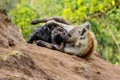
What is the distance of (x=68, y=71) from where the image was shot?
8758mm

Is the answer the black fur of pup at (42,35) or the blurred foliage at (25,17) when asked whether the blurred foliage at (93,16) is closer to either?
the blurred foliage at (25,17)

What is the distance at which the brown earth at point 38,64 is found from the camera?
23.7ft

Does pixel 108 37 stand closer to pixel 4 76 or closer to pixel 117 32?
pixel 117 32

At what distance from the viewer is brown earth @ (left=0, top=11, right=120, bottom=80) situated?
7.23 m

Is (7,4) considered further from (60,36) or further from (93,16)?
(93,16)

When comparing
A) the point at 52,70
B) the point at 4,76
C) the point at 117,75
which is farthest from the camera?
the point at 117,75

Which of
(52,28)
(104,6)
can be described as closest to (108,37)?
(104,6)

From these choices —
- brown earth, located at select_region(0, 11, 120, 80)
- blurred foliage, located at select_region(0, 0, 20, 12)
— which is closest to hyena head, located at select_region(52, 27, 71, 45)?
brown earth, located at select_region(0, 11, 120, 80)

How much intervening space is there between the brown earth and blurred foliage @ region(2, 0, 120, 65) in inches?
274

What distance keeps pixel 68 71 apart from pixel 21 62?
1585 mm

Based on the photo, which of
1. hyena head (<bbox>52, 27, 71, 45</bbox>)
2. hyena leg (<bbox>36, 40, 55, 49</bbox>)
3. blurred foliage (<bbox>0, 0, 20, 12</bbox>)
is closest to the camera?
blurred foliage (<bbox>0, 0, 20, 12</bbox>)

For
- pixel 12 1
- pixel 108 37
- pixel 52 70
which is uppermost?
pixel 12 1

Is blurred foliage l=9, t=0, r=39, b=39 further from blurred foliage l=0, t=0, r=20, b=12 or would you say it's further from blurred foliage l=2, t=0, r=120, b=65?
blurred foliage l=0, t=0, r=20, b=12

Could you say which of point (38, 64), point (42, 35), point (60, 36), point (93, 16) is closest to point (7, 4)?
point (38, 64)
